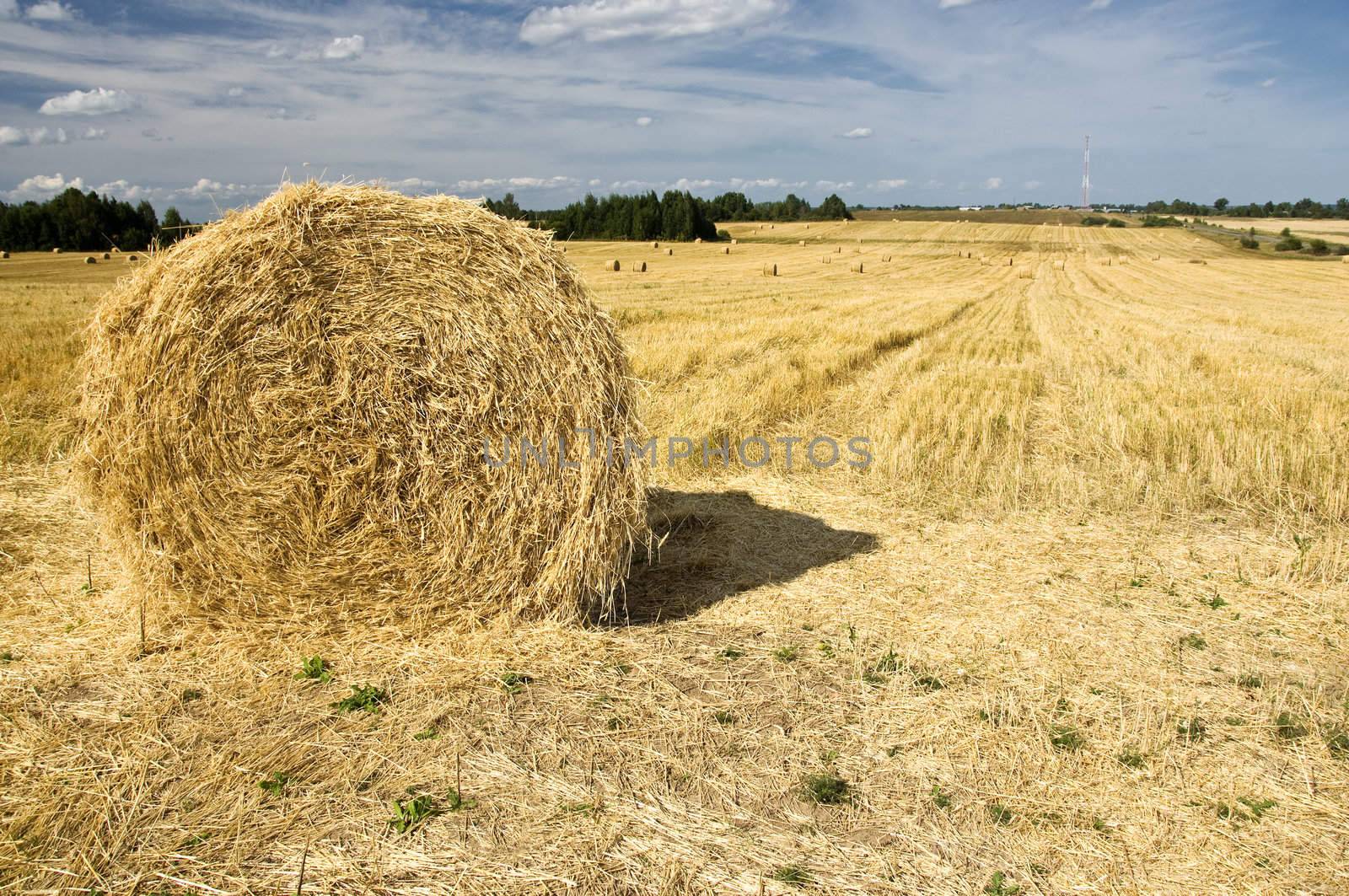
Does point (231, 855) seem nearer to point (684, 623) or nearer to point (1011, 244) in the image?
point (684, 623)

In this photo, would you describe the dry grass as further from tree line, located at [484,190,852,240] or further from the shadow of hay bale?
tree line, located at [484,190,852,240]

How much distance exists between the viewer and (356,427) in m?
4.34

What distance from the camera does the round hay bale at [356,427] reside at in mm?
4297

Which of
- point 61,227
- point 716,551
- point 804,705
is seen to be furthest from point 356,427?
point 61,227

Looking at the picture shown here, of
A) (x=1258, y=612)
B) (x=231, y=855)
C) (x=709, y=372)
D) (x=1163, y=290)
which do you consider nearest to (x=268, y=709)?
(x=231, y=855)

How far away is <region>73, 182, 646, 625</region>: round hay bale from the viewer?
4.30 m

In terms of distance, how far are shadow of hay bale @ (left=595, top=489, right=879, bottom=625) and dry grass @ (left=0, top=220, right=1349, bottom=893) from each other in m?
0.03

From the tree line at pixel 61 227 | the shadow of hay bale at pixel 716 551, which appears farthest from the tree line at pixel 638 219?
the shadow of hay bale at pixel 716 551

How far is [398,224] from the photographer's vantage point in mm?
4441

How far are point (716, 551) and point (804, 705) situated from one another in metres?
1.97

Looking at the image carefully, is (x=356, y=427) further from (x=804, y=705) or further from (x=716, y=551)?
(x=804, y=705)

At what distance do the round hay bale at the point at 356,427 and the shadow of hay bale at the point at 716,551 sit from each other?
622 mm

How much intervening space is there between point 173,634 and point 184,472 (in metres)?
0.82

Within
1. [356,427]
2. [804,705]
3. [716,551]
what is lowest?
[804,705]
